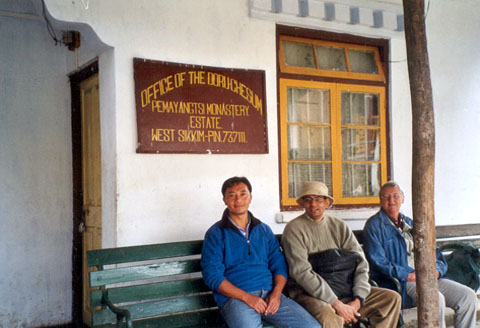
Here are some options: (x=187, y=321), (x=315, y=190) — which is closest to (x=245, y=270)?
(x=187, y=321)

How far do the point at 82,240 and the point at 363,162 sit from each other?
2944 millimetres

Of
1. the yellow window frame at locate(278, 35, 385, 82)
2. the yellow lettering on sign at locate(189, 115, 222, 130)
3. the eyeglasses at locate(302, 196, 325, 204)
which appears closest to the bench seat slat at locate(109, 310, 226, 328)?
the eyeglasses at locate(302, 196, 325, 204)

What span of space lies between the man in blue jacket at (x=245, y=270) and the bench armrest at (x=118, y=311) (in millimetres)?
607

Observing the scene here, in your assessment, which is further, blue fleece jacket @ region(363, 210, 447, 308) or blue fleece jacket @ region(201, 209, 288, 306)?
blue fleece jacket @ region(363, 210, 447, 308)

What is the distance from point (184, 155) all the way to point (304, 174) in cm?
130

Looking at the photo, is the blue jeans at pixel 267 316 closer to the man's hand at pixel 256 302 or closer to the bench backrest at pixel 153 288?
the man's hand at pixel 256 302

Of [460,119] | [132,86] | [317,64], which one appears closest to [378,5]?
[317,64]

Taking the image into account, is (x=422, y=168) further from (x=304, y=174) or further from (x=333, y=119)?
(x=333, y=119)

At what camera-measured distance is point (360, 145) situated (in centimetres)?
555

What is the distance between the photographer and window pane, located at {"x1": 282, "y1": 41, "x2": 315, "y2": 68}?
5.27 meters

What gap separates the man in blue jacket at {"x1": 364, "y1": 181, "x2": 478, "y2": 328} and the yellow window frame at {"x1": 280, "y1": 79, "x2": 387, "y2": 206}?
84 cm

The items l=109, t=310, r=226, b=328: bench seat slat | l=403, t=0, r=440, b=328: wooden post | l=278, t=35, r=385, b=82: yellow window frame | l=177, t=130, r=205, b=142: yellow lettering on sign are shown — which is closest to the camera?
l=403, t=0, r=440, b=328: wooden post

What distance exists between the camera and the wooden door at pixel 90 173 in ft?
16.8

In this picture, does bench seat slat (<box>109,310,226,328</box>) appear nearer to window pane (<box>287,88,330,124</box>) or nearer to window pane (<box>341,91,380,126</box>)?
window pane (<box>287,88,330,124</box>)
